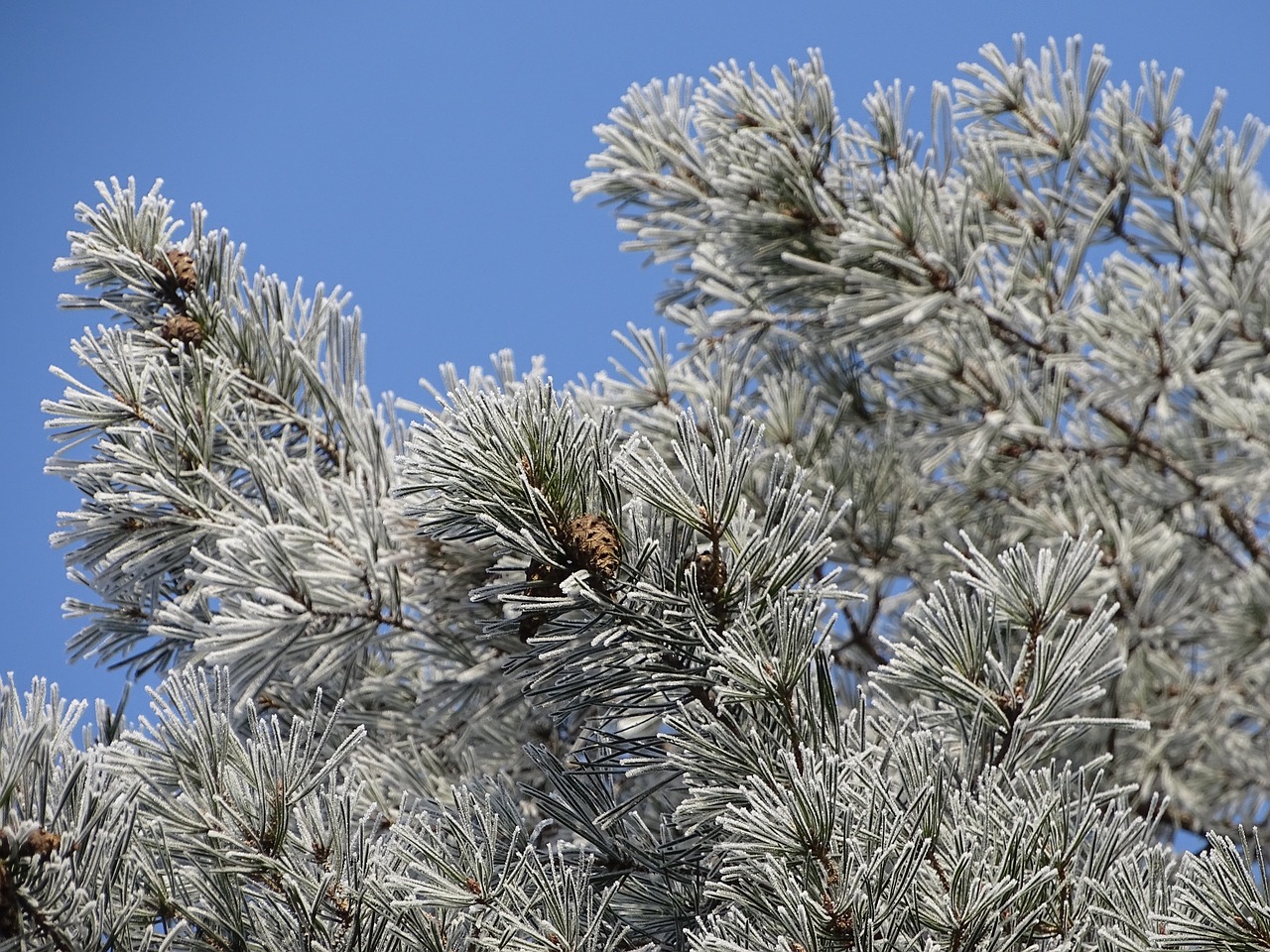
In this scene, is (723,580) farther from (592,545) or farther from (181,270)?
(181,270)

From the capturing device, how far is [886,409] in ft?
6.94

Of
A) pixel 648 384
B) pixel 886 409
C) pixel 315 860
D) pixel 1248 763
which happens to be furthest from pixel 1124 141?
pixel 315 860

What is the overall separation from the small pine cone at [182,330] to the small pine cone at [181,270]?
39mm

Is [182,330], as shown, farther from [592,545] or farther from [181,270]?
[592,545]

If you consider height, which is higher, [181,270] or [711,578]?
[181,270]

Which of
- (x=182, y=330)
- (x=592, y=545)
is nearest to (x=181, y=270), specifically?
(x=182, y=330)

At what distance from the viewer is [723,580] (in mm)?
1022

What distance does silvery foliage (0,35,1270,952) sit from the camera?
928 millimetres

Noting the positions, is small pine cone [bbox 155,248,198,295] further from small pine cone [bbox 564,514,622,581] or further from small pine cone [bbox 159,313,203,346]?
small pine cone [bbox 564,514,622,581]

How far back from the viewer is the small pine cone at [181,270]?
1.42 metres

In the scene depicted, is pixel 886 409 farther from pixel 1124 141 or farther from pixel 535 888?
pixel 535 888

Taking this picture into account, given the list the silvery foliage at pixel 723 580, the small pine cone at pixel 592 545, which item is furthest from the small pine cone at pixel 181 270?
the small pine cone at pixel 592 545

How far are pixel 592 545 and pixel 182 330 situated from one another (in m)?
0.67

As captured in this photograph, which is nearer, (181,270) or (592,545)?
(592,545)
